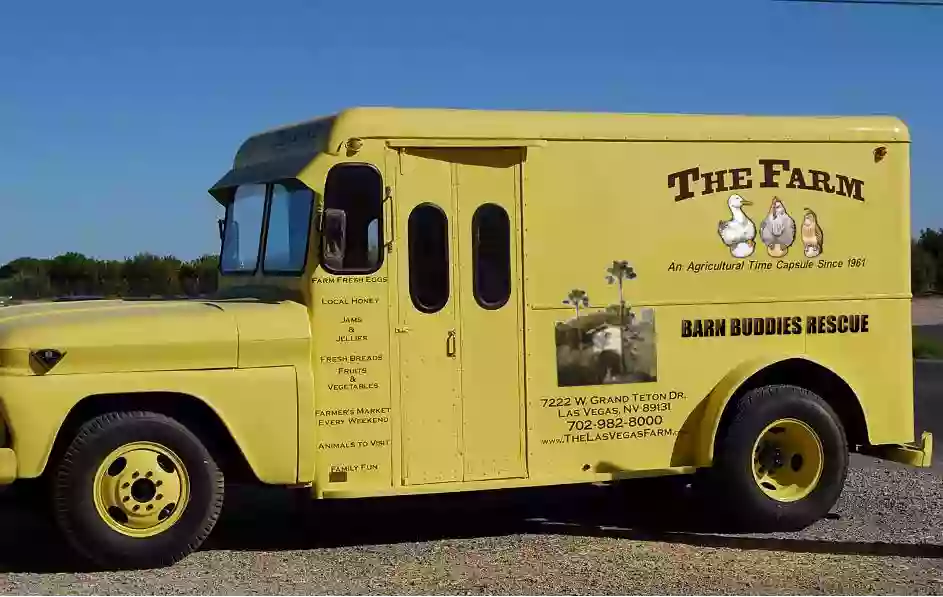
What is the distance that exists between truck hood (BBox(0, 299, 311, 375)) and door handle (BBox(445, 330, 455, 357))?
87cm

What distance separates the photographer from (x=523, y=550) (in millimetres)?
7379

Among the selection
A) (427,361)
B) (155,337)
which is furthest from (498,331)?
(155,337)

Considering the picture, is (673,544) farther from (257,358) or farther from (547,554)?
(257,358)

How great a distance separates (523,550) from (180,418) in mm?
2204

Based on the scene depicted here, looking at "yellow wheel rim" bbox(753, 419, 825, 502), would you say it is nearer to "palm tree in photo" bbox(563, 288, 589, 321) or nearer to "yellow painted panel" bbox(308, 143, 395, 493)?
"palm tree in photo" bbox(563, 288, 589, 321)

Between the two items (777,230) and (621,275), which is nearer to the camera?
(621,275)

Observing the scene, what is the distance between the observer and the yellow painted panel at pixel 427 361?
283 inches

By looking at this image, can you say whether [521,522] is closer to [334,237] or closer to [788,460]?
[788,460]

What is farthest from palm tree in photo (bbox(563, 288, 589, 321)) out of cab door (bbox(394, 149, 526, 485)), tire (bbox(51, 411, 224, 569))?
tire (bbox(51, 411, 224, 569))

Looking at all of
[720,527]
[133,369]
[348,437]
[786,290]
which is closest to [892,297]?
[786,290]

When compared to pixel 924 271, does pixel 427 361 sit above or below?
below

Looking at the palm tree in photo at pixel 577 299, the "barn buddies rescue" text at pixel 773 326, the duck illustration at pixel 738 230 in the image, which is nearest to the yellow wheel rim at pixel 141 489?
the palm tree in photo at pixel 577 299

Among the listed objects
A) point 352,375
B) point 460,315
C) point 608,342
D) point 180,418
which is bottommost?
point 180,418

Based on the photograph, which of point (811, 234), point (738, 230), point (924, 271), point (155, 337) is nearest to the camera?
point (155, 337)
